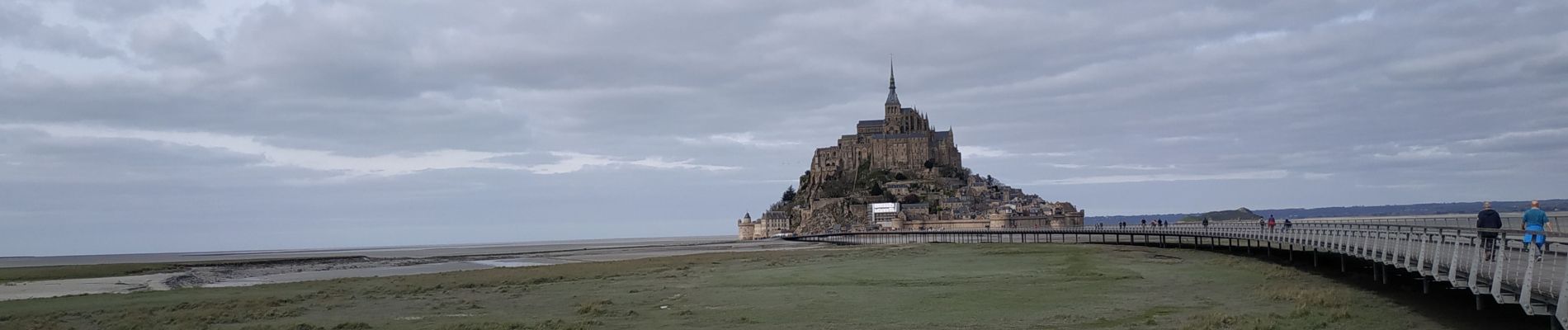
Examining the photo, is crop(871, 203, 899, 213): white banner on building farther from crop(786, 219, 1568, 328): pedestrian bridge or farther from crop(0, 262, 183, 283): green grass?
crop(786, 219, 1568, 328): pedestrian bridge

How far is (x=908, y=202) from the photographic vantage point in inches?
6786

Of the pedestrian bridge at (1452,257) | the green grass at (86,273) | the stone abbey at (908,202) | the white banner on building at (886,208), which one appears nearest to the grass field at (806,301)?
the pedestrian bridge at (1452,257)

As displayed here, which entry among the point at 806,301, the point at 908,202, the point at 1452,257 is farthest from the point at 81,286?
the point at 908,202

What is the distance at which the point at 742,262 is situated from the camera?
2076 inches

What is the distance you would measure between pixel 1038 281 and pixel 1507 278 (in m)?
17.8

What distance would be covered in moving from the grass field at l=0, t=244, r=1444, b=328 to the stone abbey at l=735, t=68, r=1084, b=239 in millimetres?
101920

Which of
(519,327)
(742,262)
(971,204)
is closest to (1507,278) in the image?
(519,327)

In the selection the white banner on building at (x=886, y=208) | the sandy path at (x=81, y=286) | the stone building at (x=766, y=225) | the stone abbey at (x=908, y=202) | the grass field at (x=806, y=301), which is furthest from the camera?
Answer: the stone building at (x=766, y=225)

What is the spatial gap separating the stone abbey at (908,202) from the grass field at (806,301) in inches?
4013

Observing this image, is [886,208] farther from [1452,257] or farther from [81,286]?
[1452,257]

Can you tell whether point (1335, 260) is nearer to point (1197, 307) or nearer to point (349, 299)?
point (1197, 307)

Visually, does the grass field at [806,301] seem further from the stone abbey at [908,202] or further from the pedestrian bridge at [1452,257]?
the stone abbey at [908,202]

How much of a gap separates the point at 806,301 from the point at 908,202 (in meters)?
147

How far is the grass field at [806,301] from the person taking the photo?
838 inches
